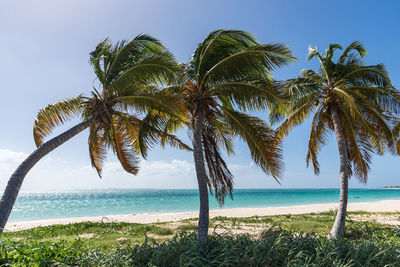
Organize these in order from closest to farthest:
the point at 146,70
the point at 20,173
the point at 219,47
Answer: the point at 20,173, the point at 146,70, the point at 219,47

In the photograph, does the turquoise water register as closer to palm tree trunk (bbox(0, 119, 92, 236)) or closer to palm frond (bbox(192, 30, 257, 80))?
palm frond (bbox(192, 30, 257, 80))

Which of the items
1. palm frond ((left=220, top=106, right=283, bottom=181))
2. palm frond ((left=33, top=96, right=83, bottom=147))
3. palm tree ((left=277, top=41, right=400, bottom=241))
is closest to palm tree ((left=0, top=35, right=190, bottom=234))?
palm frond ((left=33, top=96, right=83, bottom=147))

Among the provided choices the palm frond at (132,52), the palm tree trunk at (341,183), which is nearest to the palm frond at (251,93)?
the palm frond at (132,52)

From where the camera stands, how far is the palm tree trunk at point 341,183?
27.8ft

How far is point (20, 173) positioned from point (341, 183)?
32.2 feet

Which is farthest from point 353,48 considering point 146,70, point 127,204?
point 127,204

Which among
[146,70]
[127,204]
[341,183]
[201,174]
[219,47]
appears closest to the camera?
[201,174]

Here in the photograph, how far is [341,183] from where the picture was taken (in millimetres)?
8914

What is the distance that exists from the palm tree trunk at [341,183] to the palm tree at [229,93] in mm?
3498

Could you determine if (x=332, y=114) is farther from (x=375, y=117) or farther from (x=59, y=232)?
(x=59, y=232)

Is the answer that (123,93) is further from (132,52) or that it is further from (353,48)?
(353,48)

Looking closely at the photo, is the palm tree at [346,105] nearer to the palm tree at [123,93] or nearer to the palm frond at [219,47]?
the palm frond at [219,47]

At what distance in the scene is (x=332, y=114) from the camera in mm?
9258

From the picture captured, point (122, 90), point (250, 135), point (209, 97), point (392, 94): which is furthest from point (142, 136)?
point (392, 94)
